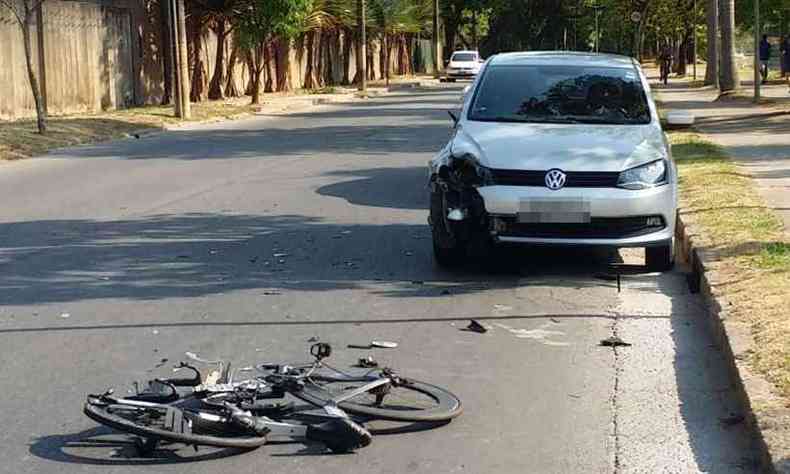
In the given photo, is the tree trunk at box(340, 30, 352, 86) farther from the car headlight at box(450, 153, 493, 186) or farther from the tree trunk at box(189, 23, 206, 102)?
the car headlight at box(450, 153, 493, 186)

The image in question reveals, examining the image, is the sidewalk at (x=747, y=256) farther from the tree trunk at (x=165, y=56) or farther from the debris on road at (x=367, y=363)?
the tree trunk at (x=165, y=56)

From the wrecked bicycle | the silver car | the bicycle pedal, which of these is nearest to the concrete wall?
the silver car

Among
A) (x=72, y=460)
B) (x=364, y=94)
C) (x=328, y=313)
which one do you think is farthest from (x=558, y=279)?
(x=364, y=94)

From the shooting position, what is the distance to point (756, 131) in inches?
853

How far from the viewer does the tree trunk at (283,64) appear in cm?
4548

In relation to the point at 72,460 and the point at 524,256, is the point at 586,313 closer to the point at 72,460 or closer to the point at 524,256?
the point at 524,256

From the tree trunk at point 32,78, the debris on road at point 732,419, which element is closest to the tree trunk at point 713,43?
the tree trunk at point 32,78

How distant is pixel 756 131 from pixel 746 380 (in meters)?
16.3

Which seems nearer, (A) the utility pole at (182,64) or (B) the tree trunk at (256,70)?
(A) the utility pole at (182,64)

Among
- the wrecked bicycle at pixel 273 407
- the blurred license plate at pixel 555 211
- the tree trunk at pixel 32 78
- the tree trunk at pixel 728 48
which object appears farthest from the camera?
the tree trunk at pixel 728 48

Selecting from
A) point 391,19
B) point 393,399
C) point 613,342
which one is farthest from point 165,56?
point 393,399

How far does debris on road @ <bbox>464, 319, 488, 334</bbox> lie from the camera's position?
→ 7880 mm

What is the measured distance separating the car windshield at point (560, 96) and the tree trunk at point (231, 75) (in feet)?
90.8

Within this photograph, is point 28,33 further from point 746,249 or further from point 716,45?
point 716,45
